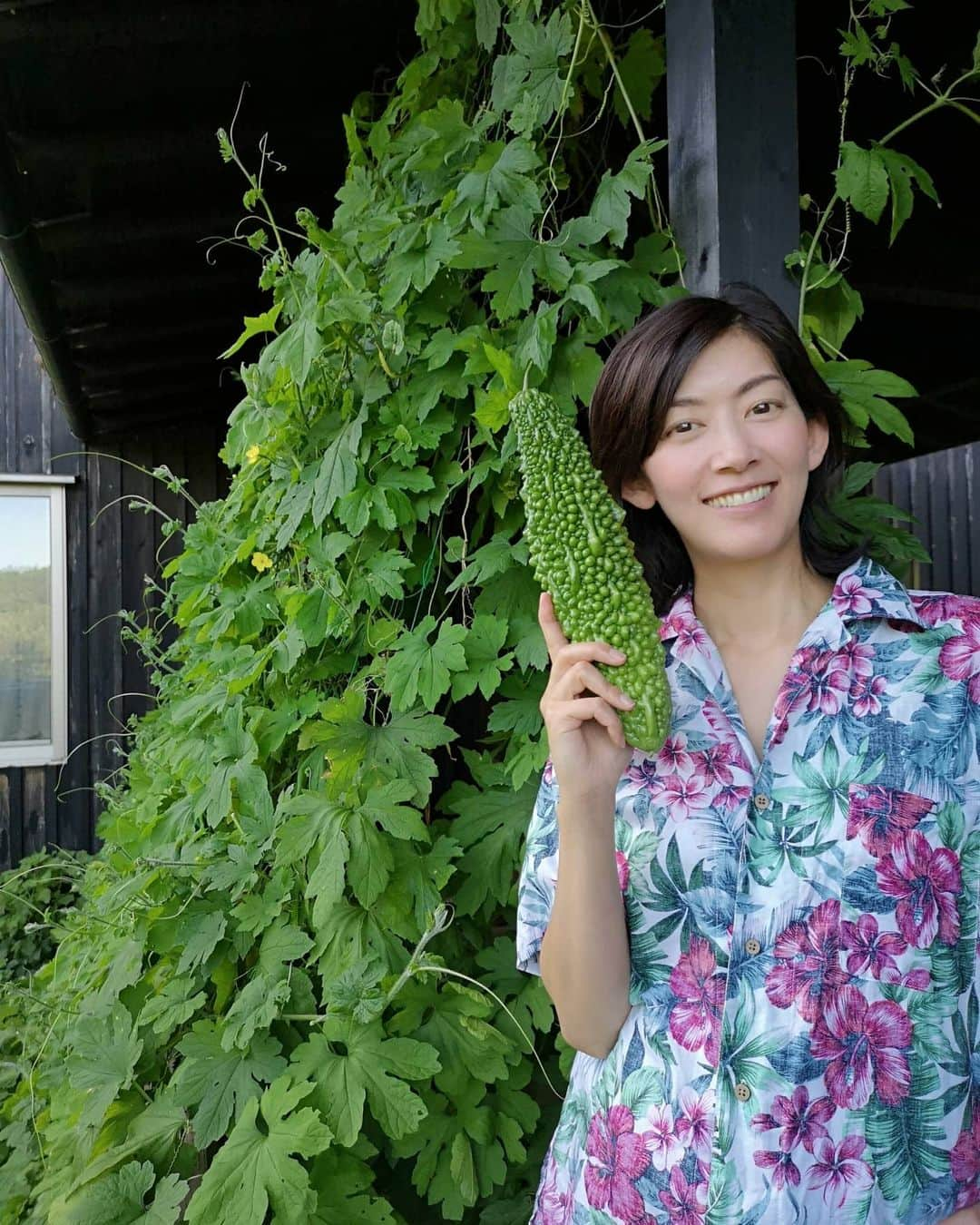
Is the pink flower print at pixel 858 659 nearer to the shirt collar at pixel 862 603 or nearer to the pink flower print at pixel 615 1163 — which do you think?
the shirt collar at pixel 862 603

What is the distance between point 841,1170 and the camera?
1.06 metres

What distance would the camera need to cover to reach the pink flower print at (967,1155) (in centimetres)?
108

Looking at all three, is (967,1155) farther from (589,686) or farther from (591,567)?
→ (591,567)

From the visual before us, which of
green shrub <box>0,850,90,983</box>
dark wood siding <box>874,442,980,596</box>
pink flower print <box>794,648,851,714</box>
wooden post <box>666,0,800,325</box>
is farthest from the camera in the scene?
dark wood siding <box>874,442,980,596</box>

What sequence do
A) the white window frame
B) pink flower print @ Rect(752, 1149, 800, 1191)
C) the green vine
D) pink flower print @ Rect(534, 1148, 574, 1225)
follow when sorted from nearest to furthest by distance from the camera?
pink flower print @ Rect(752, 1149, 800, 1191)
pink flower print @ Rect(534, 1148, 574, 1225)
the green vine
the white window frame

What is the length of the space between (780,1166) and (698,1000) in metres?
0.18

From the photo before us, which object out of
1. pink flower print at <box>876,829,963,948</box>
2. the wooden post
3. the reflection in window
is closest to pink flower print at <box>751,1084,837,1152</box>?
pink flower print at <box>876,829,963,948</box>

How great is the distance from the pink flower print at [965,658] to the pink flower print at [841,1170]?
0.50 meters

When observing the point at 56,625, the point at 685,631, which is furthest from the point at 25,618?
the point at 685,631

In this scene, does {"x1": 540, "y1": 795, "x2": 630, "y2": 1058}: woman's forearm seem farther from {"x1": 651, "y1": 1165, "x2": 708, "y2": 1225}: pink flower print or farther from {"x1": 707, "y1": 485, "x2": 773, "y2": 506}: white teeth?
{"x1": 707, "y1": 485, "x2": 773, "y2": 506}: white teeth

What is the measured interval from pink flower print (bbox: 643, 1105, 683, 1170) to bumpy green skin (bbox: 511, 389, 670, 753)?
423 mm

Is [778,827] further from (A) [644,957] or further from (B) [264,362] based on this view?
(B) [264,362]

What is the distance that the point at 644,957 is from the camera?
120cm

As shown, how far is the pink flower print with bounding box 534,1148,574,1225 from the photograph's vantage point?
4.18 ft
